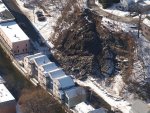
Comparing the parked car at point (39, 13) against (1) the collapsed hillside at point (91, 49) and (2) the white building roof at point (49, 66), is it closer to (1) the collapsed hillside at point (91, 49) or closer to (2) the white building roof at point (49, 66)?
(1) the collapsed hillside at point (91, 49)

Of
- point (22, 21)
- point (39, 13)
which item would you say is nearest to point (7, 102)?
point (22, 21)

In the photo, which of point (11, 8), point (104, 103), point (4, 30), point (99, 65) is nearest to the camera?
point (104, 103)

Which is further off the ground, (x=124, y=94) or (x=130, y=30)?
(x=130, y=30)

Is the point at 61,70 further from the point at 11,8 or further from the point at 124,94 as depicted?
the point at 11,8

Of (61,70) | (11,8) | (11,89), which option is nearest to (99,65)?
(61,70)

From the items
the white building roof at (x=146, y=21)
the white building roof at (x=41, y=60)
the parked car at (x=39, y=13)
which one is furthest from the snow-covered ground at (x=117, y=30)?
the white building roof at (x=41, y=60)

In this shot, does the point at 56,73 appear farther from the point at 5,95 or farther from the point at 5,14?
the point at 5,14
